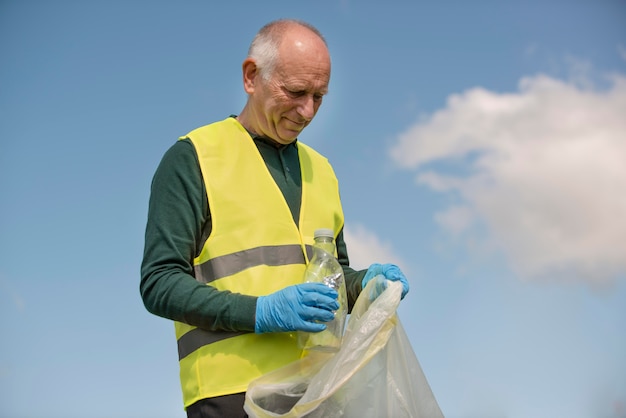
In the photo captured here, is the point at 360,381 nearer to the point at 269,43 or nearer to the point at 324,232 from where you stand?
the point at 324,232

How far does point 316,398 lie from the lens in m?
2.63

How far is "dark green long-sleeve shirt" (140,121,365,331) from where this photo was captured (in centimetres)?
272

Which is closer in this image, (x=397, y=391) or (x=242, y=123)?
(x=397, y=391)

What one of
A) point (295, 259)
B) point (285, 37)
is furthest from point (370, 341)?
point (285, 37)

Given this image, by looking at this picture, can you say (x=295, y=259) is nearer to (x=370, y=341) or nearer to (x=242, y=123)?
(x=370, y=341)

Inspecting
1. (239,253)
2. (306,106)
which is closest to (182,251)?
(239,253)

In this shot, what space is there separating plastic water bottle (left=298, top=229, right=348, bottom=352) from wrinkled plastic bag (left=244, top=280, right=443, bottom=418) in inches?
1.9

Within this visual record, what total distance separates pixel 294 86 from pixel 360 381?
4.17ft

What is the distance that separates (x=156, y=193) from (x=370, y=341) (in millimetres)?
1093

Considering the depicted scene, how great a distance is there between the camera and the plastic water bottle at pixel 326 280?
287cm

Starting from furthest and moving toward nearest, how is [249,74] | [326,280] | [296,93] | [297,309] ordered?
[249,74]
[296,93]
[326,280]
[297,309]

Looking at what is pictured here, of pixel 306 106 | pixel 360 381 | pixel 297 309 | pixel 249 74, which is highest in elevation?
pixel 249 74

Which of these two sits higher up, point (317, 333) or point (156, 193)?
point (156, 193)

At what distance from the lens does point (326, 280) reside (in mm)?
2844
